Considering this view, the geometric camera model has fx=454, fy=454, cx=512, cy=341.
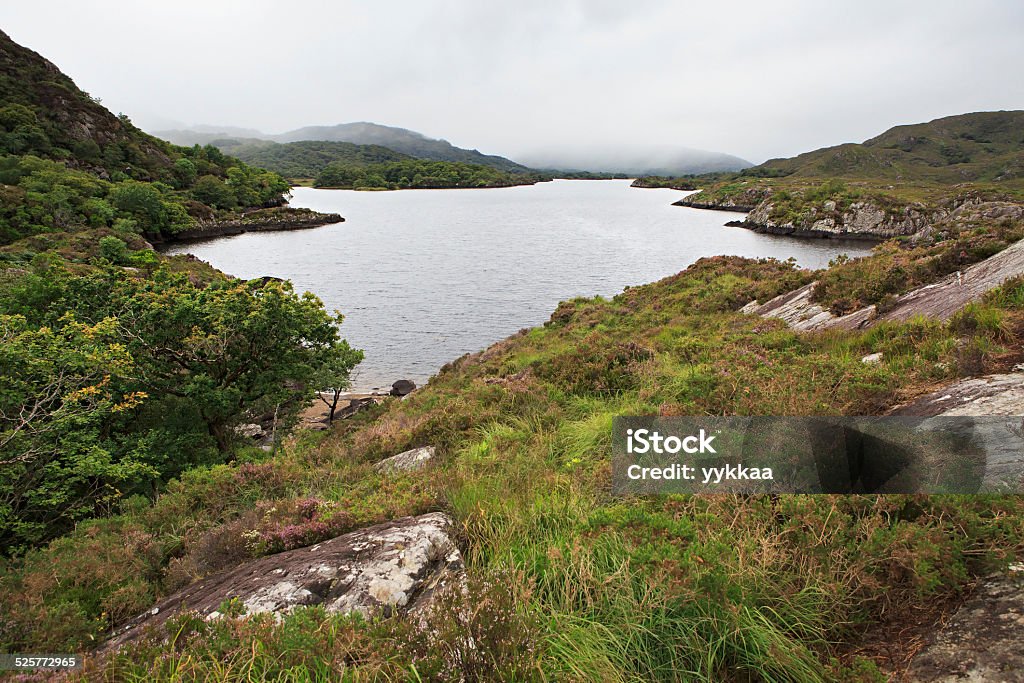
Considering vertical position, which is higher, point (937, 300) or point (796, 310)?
point (937, 300)

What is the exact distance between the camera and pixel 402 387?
87.0 feet

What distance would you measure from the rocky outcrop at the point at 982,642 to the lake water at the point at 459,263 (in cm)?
2657

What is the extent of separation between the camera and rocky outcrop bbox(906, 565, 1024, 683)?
2.69 metres

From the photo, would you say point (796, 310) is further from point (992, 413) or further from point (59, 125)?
point (59, 125)

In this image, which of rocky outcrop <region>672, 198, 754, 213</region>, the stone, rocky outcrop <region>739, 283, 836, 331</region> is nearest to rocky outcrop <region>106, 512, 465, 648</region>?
the stone

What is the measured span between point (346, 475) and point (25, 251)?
169 ft

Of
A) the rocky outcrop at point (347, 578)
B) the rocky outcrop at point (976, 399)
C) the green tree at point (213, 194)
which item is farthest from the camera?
the green tree at point (213, 194)

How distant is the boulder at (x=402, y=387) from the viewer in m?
26.3

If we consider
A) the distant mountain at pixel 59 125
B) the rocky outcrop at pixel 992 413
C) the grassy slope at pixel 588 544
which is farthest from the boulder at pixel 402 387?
the distant mountain at pixel 59 125

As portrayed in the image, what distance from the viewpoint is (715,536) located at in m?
3.94

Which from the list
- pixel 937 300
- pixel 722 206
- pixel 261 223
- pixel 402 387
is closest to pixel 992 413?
pixel 937 300

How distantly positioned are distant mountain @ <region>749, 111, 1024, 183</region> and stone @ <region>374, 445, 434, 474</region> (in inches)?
7283

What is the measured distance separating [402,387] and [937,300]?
23116mm

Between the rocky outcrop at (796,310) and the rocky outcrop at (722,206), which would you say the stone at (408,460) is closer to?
the rocky outcrop at (796,310)
